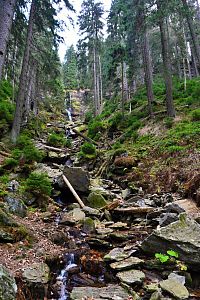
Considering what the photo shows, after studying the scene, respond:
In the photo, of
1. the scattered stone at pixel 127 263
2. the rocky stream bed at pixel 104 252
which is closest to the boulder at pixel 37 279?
the rocky stream bed at pixel 104 252

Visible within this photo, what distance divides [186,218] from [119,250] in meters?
1.54

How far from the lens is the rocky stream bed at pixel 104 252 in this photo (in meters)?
4.29

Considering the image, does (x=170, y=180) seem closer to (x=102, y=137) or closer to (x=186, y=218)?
(x=186, y=218)

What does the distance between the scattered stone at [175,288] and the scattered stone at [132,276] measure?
429 mm

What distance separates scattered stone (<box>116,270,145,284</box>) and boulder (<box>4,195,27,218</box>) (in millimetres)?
3564

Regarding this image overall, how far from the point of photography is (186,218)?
550 cm

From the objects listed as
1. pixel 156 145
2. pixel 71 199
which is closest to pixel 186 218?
pixel 71 199

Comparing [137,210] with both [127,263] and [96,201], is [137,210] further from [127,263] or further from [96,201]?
[127,263]

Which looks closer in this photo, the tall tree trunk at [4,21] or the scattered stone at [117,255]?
the scattered stone at [117,255]

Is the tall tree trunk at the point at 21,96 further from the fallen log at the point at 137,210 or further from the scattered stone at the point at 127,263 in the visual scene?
the scattered stone at the point at 127,263

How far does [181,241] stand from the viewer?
497 centimetres

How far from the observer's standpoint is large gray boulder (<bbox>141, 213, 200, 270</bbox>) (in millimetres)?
4797

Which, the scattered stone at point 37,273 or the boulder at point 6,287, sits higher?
the boulder at point 6,287

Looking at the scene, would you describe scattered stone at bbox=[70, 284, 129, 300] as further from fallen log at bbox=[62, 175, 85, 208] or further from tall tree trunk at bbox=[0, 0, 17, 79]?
tall tree trunk at bbox=[0, 0, 17, 79]
